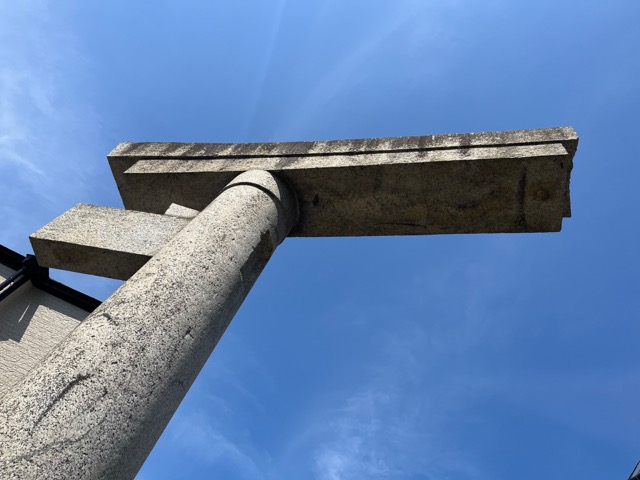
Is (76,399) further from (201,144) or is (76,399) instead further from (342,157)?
(201,144)

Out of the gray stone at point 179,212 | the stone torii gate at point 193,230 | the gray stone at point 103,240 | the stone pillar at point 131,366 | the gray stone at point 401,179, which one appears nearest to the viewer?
the stone pillar at point 131,366

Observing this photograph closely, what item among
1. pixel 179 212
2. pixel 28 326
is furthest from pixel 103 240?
pixel 28 326

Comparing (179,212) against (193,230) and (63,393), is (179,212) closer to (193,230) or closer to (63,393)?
(193,230)

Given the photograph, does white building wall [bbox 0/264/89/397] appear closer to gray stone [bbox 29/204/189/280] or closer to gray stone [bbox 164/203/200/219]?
gray stone [bbox 29/204/189/280]

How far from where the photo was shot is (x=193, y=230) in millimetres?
4094

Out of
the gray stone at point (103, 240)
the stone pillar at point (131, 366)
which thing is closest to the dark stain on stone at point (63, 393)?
the stone pillar at point (131, 366)

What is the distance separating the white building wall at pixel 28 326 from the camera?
199 inches

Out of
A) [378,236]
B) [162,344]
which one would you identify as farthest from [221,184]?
[162,344]

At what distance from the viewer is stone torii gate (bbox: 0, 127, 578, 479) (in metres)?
2.58


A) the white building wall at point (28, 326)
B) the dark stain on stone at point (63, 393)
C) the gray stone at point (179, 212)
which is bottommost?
the dark stain on stone at point (63, 393)

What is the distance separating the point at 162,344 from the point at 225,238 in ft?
3.94

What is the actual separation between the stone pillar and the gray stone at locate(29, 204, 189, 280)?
56cm

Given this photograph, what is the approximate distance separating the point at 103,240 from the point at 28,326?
164 cm

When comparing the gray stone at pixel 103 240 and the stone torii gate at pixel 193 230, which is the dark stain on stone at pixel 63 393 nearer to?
the stone torii gate at pixel 193 230
